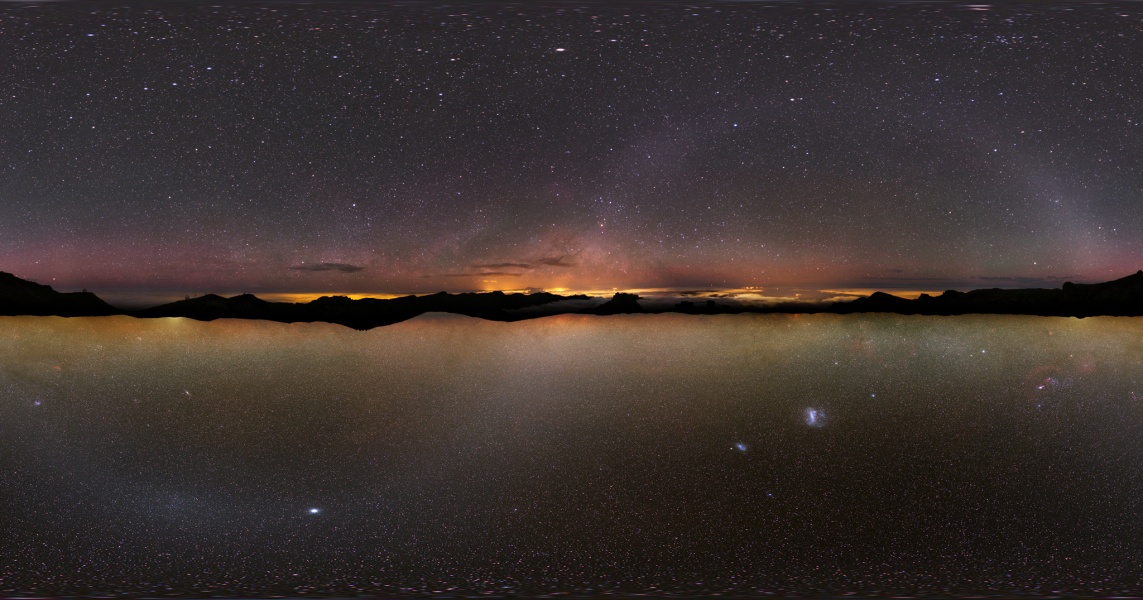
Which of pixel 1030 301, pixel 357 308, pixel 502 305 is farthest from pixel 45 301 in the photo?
pixel 1030 301

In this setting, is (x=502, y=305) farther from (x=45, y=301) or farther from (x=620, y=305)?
(x=45, y=301)

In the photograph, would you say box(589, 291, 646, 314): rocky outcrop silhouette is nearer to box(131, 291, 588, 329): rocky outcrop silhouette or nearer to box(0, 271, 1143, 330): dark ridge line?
box(0, 271, 1143, 330): dark ridge line

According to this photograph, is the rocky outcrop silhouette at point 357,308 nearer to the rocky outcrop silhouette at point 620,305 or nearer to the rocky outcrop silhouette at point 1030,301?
the rocky outcrop silhouette at point 620,305

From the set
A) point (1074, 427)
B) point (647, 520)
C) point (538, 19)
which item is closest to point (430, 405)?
point (647, 520)

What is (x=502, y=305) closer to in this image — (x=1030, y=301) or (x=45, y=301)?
(x=45, y=301)

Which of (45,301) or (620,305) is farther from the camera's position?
(620,305)

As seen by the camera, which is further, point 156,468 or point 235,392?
point 235,392

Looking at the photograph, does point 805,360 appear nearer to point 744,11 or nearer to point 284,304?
point 744,11

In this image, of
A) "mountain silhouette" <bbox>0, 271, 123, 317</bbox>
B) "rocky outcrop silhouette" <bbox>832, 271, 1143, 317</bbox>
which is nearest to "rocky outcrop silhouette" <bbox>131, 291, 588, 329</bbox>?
"mountain silhouette" <bbox>0, 271, 123, 317</bbox>
